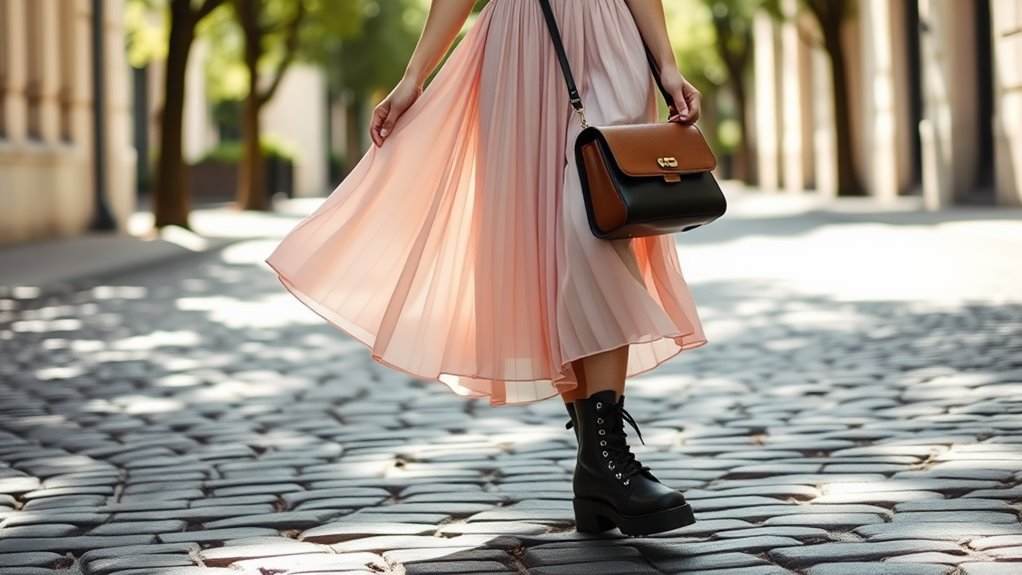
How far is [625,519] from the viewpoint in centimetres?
382

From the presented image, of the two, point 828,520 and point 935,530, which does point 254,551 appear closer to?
point 828,520

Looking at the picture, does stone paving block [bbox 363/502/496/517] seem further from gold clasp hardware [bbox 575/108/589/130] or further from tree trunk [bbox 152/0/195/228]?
tree trunk [bbox 152/0/195/228]

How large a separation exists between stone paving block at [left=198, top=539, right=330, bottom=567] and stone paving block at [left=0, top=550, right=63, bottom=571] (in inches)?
14.2

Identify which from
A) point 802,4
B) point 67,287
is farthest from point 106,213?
point 802,4

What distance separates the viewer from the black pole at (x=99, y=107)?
22438 mm

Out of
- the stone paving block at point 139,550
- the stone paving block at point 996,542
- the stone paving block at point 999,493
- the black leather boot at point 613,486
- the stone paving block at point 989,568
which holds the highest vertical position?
the black leather boot at point 613,486

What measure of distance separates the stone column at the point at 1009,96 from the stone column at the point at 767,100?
20428 mm

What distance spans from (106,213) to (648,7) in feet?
62.4

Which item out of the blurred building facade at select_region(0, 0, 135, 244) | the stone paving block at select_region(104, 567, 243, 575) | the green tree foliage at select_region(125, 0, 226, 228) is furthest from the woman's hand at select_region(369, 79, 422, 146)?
the green tree foliage at select_region(125, 0, 226, 228)

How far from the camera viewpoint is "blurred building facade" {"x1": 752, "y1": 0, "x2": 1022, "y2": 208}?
64.7 ft

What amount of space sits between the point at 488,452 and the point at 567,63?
1.81 metres

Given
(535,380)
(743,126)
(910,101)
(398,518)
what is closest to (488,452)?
(398,518)

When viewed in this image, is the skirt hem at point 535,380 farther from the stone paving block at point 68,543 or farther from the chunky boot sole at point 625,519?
the stone paving block at point 68,543

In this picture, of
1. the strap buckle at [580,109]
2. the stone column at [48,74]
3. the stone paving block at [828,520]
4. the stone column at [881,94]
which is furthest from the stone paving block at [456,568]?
the stone column at [881,94]
